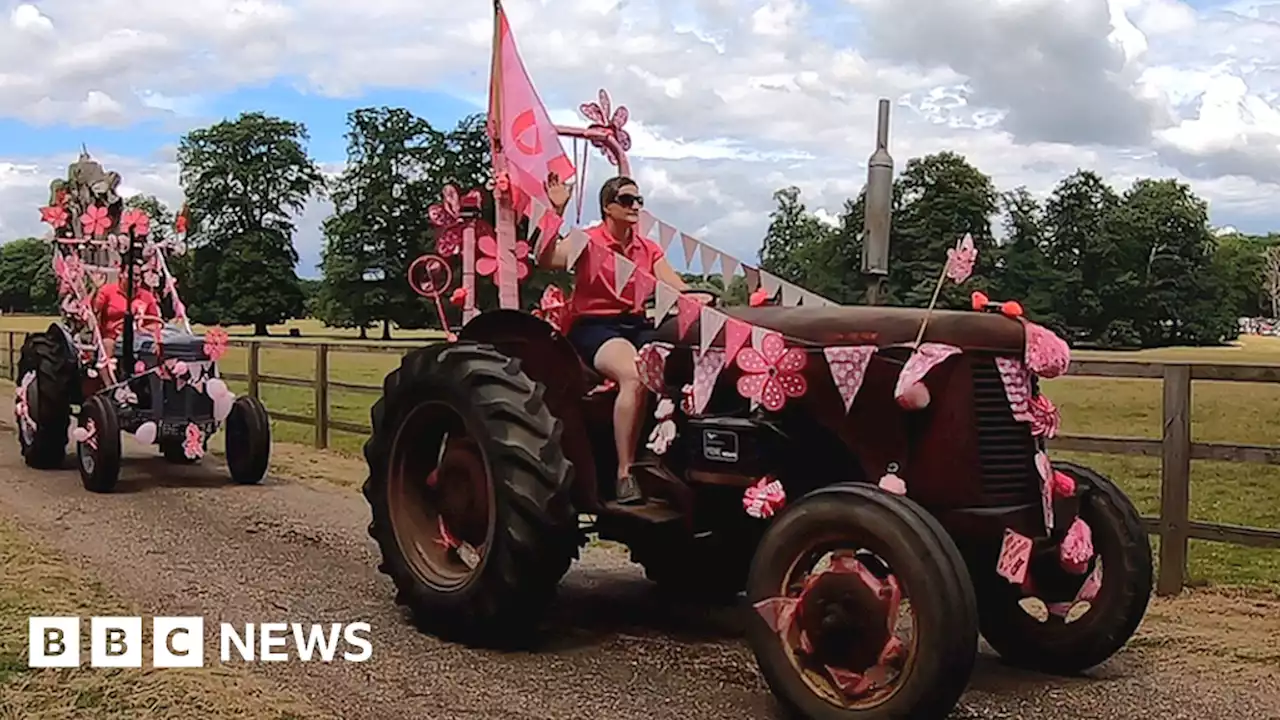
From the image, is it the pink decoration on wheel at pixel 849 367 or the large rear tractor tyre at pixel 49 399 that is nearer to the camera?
the pink decoration on wheel at pixel 849 367

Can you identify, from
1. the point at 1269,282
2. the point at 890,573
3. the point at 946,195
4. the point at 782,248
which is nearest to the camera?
the point at 890,573

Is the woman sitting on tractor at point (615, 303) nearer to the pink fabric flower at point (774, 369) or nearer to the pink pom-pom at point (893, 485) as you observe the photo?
the pink fabric flower at point (774, 369)

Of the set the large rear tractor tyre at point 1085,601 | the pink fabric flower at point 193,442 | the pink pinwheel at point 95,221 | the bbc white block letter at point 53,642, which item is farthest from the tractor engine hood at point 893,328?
the pink pinwheel at point 95,221

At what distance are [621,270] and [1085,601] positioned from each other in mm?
2180

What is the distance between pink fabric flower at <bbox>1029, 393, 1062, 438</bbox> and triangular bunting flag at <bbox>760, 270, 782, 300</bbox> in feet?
6.01

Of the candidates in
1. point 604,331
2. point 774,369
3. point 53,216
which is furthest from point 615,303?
point 53,216

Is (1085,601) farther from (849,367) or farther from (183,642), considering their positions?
(183,642)

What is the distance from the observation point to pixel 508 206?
5.87 meters

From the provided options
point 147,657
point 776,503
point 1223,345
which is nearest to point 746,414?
point 776,503

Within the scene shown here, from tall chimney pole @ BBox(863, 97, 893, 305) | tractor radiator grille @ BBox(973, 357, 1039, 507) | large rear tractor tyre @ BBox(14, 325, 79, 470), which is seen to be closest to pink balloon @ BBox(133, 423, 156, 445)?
large rear tractor tyre @ BBox(14, 325, 79, 470)

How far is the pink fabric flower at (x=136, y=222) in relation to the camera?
33.9ft

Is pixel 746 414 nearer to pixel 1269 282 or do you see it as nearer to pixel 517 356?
pixel 517 356

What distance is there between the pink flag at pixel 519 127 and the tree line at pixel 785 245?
1.51 ft

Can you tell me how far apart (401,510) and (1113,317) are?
78.7ft
